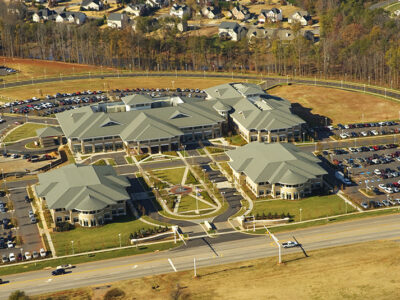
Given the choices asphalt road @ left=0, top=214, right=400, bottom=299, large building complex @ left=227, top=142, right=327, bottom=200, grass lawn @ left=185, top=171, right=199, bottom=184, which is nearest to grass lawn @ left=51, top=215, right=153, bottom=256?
asphalt road @ left=0, top=214, right=400, bottom=299

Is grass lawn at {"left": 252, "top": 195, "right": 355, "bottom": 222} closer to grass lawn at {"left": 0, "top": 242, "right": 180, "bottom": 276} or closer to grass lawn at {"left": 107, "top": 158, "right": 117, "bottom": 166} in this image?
grass lawn at {"left": 0, "top": 242, "right": 180, "bottom": 276}

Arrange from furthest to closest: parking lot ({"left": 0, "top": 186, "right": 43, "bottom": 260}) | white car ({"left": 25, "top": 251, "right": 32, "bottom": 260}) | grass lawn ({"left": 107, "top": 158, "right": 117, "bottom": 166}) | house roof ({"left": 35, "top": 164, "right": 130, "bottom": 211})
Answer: grass lawn ({"left": 107, "top": 158, "right": 117, "bottom": 166}) < house roof ({"left": 35, "top": 164, "right": 130, "bottom": 211}) < parking lot ({"left": 0, "top": 186, "right": 43, "bottom": 260}) < white car ({"left": 25, "top": 251, "right": 32, "bottom": 260})

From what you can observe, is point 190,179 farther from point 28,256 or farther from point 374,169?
point 28,256

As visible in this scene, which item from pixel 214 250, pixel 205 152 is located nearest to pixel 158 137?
pixel 205 152

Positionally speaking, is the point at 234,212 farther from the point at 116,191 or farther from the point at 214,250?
the point at 116,191

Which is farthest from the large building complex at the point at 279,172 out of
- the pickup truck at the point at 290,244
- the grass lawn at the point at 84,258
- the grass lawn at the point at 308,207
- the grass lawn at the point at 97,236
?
the grass lawn at the point at 84,258

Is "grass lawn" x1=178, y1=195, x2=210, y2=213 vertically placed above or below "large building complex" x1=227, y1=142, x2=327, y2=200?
below
